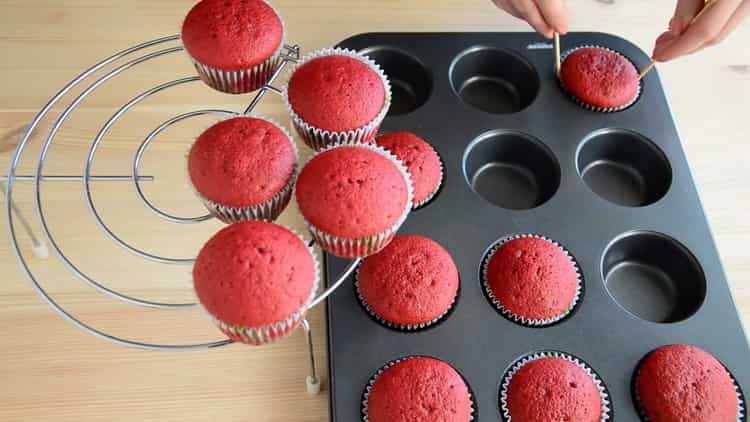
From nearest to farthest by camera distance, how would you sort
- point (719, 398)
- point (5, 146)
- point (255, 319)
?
point (255, 319) → point (719, 398) → point (5, 146)

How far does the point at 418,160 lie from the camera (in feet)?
3.26

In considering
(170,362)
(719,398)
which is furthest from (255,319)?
(719,398)

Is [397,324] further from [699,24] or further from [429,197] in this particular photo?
[699,24]

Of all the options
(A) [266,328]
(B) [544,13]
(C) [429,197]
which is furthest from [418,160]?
(A) [266,328]

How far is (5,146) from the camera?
3.62 feet

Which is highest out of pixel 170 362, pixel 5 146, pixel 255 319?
pixel 255 319

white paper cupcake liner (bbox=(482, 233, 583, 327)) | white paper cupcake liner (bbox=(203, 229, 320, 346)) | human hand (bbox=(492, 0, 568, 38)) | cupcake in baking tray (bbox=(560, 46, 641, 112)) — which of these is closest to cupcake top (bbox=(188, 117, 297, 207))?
white paper cupcake liner (bbox=(203, 229, 320, 346))

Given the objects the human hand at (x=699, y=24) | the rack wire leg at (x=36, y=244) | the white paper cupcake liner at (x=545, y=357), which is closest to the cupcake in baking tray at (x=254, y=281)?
the white paper cupcake liner at (x=545, y=357)

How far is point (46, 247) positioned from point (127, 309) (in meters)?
0.18

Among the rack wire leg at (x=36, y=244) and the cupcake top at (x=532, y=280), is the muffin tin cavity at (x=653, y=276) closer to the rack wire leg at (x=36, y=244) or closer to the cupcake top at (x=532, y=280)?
the cupcake top at (x=532, y=280)

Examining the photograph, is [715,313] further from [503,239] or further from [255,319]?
[255,319]

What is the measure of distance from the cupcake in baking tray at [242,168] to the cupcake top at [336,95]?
7 centimetres

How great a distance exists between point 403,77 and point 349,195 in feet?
1.81

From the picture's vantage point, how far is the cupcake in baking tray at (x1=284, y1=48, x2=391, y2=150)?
0.83m
